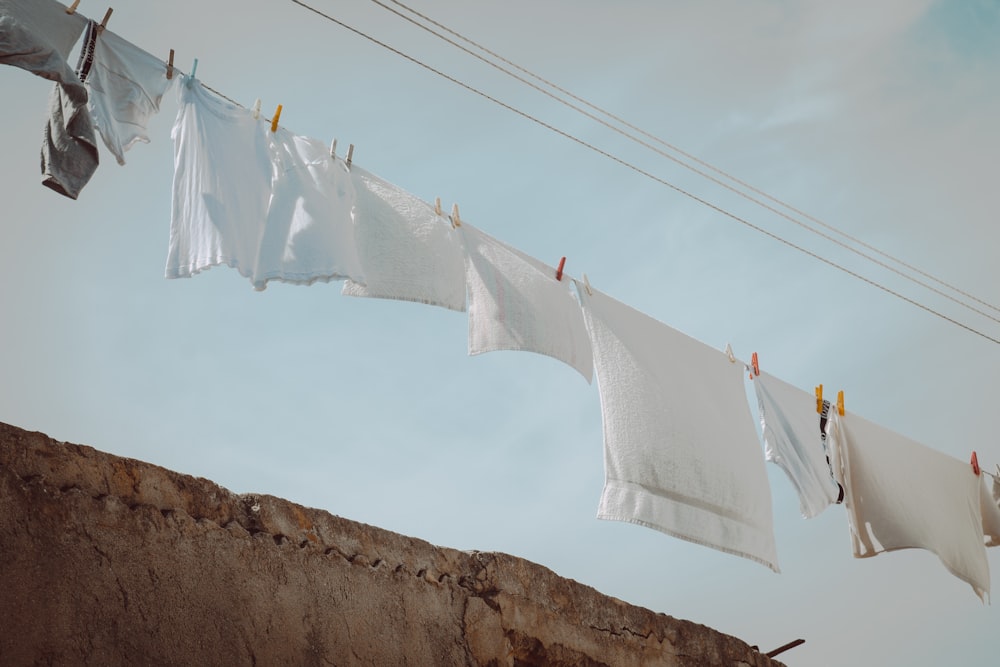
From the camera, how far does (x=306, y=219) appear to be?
313cm

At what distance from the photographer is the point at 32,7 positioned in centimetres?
281

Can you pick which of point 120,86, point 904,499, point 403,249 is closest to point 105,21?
point 120,86

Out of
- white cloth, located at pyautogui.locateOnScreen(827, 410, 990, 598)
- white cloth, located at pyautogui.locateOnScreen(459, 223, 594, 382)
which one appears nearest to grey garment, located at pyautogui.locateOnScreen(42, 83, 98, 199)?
white cloth, located at pyautogui.locateOnScreen(459, 223, 594, 382)

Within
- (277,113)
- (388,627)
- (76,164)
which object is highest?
(277,113)

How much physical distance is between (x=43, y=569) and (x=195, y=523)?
365mm

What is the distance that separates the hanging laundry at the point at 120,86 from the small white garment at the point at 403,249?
0.67 meters

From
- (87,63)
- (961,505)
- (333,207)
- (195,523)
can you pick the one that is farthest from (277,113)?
(961,505)

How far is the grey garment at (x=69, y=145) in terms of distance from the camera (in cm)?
266

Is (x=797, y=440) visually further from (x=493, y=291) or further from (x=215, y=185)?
(x=215, y=185)

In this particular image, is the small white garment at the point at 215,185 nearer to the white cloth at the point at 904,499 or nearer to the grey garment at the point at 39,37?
the grey garment at the point at 39,37

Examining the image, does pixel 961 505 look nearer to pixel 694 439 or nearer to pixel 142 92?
pixel 694 439

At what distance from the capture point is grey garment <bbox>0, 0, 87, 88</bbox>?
2668 mm

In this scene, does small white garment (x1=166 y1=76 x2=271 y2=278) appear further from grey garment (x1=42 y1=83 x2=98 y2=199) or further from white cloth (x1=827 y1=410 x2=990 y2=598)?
white cloth (x1=827 y1=410 x2=990 y2=598)

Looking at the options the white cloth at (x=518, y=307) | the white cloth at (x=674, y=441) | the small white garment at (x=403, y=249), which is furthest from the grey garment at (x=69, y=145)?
the white cloth at (x=674, y=441)
